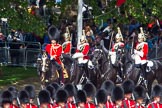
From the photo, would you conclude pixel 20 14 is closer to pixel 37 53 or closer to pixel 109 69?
pixel 37 53

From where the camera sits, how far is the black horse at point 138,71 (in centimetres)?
2070

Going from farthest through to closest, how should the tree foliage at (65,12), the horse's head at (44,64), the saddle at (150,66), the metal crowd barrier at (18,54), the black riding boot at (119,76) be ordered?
the metal crowd barrier at (18,54), the tree foliage at (65,12), the black riding boot at (119,76), the saddle at (150,66), the horse's head at (44,64)

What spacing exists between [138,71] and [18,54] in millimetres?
7119

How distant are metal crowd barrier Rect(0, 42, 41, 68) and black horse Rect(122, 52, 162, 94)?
19.7ft

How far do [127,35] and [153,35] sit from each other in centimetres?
135

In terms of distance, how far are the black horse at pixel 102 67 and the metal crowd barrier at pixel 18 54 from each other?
5220 mm

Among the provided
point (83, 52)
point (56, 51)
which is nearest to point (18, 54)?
point (83, 52)

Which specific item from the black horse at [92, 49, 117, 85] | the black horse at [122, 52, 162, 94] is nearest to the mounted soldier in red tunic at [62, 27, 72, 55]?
the black horse at [92, 49, 117, 85]

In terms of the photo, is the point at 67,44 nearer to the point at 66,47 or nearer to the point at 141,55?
the point at 66,47

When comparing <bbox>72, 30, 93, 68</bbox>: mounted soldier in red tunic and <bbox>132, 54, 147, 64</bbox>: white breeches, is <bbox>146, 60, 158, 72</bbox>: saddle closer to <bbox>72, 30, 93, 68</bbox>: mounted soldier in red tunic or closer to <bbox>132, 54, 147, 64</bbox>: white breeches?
<bbox>132, 54, 147, 64</bbox>: white breeches

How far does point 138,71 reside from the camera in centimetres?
2073

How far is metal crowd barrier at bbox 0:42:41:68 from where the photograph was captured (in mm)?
26578

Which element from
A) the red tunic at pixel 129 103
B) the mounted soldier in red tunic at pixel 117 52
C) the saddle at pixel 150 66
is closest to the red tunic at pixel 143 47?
the saddle at pixel 150 66

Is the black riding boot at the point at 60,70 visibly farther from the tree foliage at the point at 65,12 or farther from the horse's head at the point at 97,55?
the tree foliage at the point at 65,12
